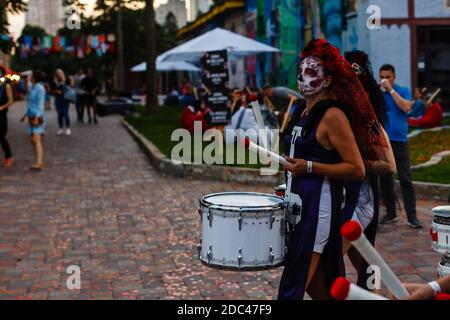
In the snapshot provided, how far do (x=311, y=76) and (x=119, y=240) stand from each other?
4.35 metres

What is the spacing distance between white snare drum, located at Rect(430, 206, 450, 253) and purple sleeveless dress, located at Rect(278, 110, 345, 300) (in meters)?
0.54

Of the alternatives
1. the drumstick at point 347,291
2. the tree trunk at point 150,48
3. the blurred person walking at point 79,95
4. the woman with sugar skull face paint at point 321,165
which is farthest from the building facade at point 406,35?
the drumstick at point 347,291

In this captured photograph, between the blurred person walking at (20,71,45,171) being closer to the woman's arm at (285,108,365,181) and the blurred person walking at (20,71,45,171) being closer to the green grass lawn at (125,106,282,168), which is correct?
the green grass lawn at (125,106,282,168)

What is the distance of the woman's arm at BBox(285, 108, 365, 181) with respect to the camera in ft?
11.7

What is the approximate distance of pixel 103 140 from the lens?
19766mm

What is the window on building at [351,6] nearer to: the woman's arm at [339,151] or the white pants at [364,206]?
the white pants at [364,206]

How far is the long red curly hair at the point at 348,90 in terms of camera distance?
3636mm

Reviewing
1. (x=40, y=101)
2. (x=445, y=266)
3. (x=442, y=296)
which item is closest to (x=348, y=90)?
(x=445, y=266)

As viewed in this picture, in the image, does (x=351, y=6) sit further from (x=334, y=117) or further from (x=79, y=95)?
(x=334, y=117)

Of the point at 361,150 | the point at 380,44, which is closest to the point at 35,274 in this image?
the point at 361,150

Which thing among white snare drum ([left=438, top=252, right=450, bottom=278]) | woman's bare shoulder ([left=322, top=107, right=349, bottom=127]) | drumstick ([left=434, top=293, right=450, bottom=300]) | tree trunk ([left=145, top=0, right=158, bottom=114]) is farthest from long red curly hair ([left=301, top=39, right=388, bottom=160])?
tree trunk ([left=145, top=0, right=158, bottom=114])

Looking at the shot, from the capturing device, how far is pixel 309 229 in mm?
3582
